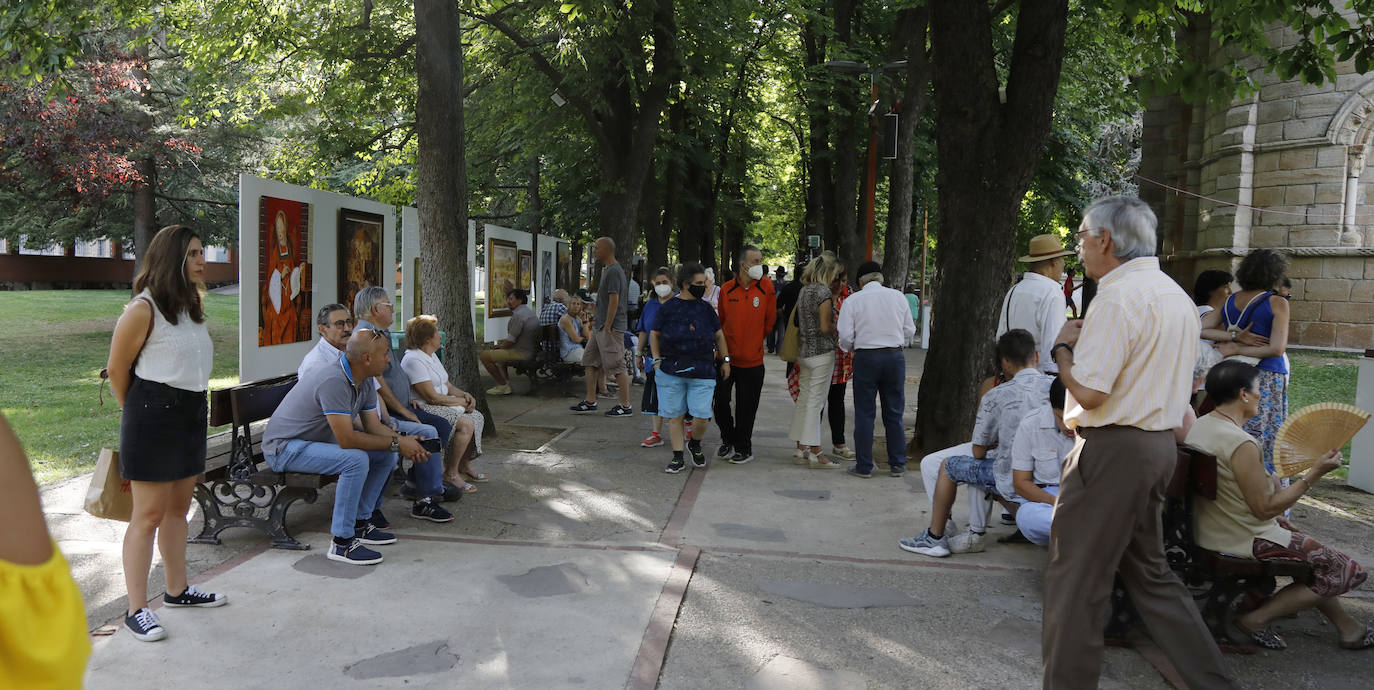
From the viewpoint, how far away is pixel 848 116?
65.8 feet

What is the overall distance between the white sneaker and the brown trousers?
7.40 ft

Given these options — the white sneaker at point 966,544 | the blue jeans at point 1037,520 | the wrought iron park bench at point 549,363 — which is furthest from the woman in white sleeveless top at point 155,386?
the wrought iron park bench at point 549,363

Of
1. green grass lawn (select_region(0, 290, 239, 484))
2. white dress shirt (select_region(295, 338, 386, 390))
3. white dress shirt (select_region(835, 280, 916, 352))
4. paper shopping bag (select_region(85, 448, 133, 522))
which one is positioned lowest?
green grass lawn (select_region(0, 290, 239, 484))

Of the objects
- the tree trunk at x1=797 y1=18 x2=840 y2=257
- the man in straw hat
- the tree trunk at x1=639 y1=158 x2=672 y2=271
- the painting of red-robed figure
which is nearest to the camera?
the man in straw hat

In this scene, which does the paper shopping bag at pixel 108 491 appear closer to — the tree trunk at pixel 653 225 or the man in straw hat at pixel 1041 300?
the man in straw hat at pixel 1041 300

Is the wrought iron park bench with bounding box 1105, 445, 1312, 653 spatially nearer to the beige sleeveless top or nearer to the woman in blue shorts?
the beige sleeveless top

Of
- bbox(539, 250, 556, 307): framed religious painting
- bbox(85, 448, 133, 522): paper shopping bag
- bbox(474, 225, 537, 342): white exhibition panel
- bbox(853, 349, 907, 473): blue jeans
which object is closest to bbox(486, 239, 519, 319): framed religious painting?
bbox(474, 225, 537, 342): white exhibition panel

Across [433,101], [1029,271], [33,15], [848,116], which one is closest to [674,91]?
[848,116]

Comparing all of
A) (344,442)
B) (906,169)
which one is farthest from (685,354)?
(906,169)

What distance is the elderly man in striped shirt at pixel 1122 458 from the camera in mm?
3412

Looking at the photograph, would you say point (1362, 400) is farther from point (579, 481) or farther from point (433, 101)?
point (433, 101)

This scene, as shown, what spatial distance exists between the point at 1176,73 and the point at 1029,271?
3.16m

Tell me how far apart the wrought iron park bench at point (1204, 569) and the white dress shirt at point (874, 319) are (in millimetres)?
3737

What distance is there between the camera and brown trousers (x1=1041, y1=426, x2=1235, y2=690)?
3.45 m
